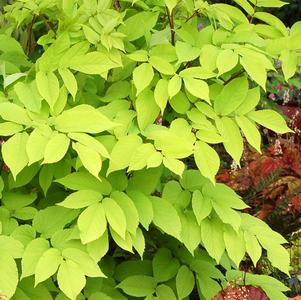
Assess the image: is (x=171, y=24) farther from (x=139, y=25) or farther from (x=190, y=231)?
(x=190, y=231)

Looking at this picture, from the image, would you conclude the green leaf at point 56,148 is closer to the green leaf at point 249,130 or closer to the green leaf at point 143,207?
the green leaf at point 143,207

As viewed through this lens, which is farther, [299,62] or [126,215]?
[299,62]

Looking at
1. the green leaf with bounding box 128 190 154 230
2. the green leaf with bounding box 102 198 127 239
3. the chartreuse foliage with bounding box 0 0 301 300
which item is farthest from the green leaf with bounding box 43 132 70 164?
the green leaf with bounding box 128 190 154 230

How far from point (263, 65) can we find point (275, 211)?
130cm

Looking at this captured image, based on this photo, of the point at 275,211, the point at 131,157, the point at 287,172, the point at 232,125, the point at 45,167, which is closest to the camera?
the point at 131,157

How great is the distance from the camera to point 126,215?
6.04ft

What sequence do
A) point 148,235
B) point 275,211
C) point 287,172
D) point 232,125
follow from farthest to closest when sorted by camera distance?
point 287,172 < point 275,211 < point 148,235 < point 232,125

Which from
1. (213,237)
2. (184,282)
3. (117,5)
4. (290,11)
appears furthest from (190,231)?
(290,11)

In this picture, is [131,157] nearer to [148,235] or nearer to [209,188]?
[209,188]

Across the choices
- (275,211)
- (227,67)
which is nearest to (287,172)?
(275,211)

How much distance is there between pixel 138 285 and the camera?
218 cm

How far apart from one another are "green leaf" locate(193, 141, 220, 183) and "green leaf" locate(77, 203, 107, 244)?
31 cm

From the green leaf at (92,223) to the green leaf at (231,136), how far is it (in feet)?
1.37

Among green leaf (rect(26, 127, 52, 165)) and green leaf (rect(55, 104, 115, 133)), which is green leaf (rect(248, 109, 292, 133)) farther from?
green leaf (rect(26, 127, 52, 165))
